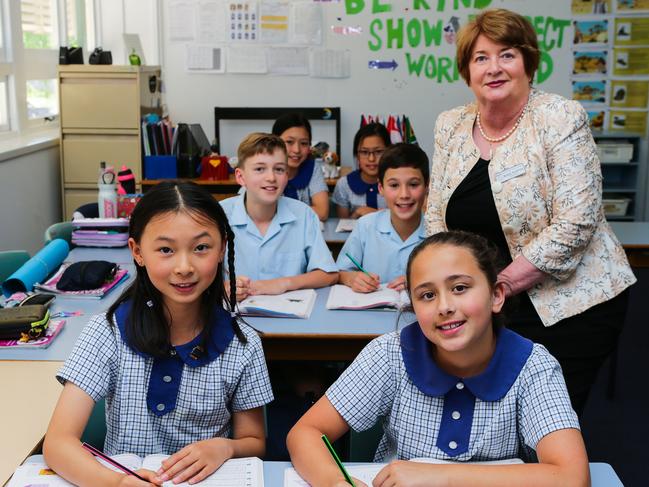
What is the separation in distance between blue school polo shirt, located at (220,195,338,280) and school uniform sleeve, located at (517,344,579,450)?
130cm

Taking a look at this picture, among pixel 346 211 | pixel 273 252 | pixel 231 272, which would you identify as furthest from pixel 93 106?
pixel 231 272

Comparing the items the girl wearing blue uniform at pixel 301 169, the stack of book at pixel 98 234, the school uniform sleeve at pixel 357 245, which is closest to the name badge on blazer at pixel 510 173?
the school uniform sleeve at pixel 357 245

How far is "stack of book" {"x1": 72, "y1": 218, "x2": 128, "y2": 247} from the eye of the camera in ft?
10.2

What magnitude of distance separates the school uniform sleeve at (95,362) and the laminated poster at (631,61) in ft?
16.4

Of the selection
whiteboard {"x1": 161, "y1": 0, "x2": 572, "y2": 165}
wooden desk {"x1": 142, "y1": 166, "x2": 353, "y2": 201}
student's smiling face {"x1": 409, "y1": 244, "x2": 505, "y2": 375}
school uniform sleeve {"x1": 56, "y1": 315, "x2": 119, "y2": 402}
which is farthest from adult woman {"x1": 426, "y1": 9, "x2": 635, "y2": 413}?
whiteboard {"x1": 161, "y1": 0, "x2": 572, "y2": 165}

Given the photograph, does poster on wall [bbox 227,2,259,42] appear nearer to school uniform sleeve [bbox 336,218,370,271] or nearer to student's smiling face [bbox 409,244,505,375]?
school uniform sleeve [bbox 336,218,370,271]

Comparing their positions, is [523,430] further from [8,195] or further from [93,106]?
[93,106]

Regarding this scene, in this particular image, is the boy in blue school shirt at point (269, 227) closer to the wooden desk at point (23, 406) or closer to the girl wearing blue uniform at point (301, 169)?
the wooden desk at point (23, 406)

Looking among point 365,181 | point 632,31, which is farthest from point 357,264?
point 632,31

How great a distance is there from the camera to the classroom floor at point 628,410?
2.74m

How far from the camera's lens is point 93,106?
15.1 feet


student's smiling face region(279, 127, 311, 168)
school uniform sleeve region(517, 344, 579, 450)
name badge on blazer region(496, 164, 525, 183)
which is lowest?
school uniform sleeve region(517, 344, 579, 450)

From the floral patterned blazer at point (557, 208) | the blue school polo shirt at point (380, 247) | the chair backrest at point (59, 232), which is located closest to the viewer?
the floral patterned blazer at point (557, 208)

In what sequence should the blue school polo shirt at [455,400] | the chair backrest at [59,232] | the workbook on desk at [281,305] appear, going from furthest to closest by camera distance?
the chair backrest at [59,232]
the workbook on desk at [281,305]
the blue school polo shirt at [455,400]
